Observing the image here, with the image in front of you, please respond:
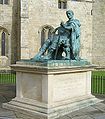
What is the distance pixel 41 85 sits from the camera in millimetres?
7574

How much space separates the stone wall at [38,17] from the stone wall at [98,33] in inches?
120

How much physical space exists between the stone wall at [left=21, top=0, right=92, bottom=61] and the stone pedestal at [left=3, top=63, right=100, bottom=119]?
15301mm

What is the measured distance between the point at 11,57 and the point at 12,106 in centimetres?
1681

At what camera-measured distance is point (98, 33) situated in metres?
31.2

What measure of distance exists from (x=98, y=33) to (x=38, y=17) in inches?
351

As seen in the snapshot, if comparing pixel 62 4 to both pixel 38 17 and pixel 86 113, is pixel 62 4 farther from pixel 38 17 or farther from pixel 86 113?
pixel 86 113

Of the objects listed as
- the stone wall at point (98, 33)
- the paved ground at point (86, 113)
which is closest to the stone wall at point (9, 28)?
the stone wall at point (98, 33)

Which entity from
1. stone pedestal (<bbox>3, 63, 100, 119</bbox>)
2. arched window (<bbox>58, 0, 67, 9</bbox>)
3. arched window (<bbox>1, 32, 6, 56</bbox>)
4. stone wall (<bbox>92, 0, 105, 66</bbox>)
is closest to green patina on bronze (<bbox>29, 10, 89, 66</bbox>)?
stone pedestal (<bbox>3, 63, 100, 119</bbox>)

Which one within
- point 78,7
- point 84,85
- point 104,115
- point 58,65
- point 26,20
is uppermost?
point 78,7

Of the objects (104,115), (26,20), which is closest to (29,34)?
(26,20)

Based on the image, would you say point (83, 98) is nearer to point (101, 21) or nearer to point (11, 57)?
point (11, 57)

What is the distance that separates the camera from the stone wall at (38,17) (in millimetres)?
23547

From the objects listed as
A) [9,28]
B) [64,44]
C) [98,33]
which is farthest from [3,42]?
[64,44]

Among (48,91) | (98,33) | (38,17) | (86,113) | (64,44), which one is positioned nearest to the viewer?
(48,91)
